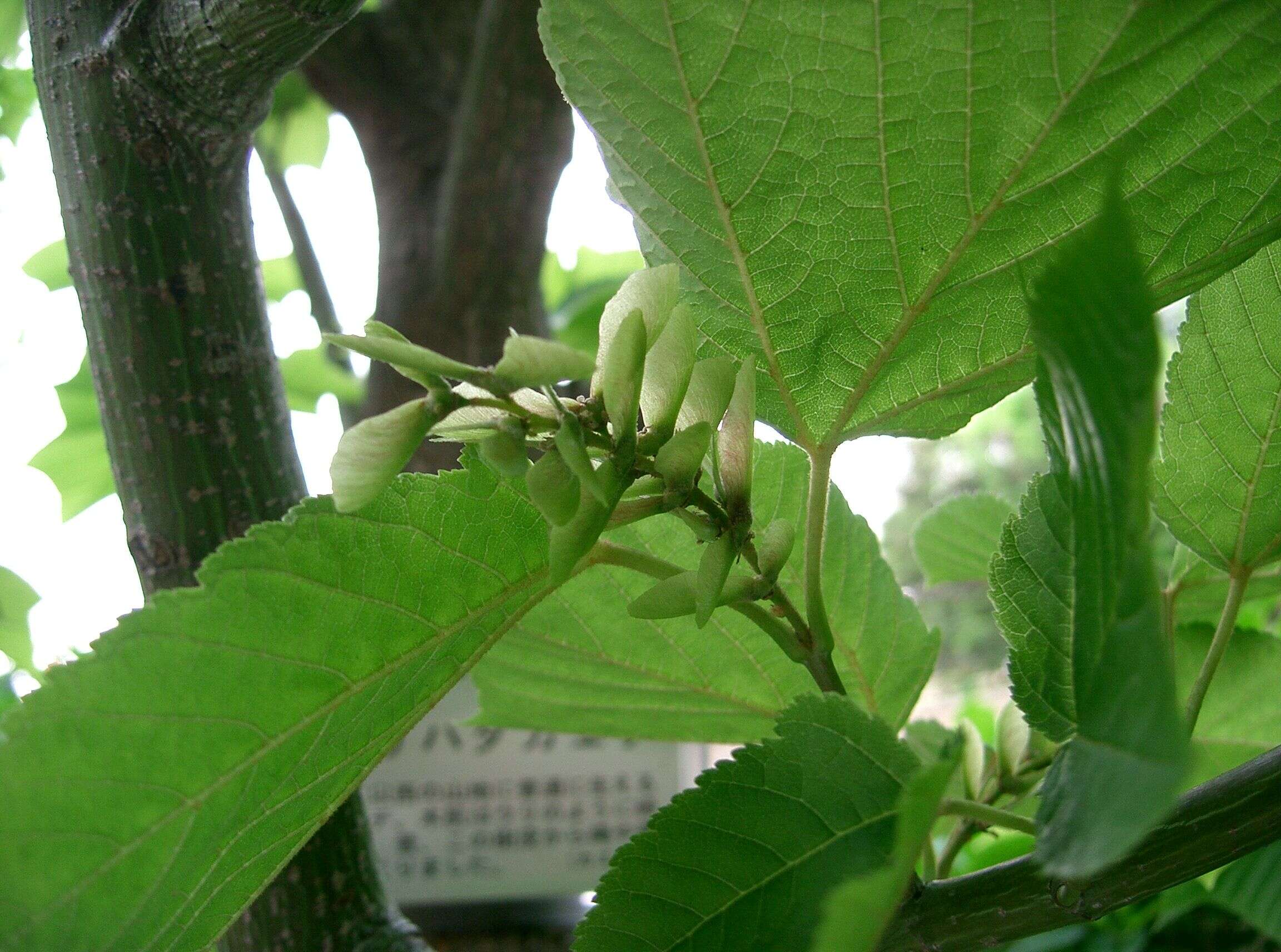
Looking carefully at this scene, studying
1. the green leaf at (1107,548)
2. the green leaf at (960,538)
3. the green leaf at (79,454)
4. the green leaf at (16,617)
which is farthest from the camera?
the green leaf at (79,454)

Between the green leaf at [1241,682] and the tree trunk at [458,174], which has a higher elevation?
the tree trunk at [458,174]

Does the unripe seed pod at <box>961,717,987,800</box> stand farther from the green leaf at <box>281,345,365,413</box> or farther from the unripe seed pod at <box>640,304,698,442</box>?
the green leaf at <box>281,345,365,413</box>

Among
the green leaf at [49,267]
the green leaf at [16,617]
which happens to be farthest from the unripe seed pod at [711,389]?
the green leaf at [49,267]

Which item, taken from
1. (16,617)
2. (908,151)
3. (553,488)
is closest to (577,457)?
(553,488)

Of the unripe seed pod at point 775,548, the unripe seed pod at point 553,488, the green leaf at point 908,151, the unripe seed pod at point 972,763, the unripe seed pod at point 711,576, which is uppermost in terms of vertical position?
the green leaf at point 908,151

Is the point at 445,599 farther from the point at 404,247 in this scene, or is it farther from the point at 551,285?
the point at 551,285

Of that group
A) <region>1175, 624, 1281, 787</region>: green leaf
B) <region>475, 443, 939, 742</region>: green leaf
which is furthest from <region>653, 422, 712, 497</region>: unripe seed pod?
<region>1175, 624, 1281, 787</region>: green leaf

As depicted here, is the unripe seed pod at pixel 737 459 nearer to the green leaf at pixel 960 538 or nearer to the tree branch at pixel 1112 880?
the tree branch at pixel 1112 880
